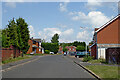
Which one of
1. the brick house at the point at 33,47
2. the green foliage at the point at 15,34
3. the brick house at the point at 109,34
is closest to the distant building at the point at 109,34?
the brick house at the point at 109,34

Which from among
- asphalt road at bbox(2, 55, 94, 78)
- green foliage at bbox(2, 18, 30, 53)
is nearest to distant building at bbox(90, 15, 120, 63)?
green foliage at bbox(2, 18, 30, 53)

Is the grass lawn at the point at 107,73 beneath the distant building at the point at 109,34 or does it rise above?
beneath

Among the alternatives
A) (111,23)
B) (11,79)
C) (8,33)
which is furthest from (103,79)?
(111,23)

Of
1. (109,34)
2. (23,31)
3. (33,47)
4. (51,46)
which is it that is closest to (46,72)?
(109,34)

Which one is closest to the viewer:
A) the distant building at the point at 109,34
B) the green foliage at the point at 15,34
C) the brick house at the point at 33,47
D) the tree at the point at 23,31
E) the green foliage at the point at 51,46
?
the green foliage at the point at 15,34

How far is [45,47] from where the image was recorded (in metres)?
97.8

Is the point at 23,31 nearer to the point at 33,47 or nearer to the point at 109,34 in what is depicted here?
the point at 109,34

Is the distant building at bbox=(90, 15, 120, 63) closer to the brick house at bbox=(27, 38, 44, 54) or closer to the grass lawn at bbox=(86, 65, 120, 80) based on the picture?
the grass lawn at bbox=(86, 65, 120, 80)

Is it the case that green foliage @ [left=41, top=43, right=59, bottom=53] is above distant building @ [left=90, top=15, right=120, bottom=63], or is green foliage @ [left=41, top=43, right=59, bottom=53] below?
below

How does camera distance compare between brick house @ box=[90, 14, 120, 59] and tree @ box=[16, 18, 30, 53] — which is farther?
tree @ box=[16, 18, 30, 53]

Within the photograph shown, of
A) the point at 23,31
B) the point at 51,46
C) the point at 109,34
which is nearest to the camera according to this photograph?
the point at 109,34

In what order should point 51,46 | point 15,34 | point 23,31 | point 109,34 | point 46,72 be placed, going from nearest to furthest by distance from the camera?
1. point 46,72
2. point 15,34
3. point 109,34
4. point 23,31
5. point 51,46

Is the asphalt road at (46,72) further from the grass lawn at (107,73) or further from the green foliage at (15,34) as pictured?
the green foliage at (15,34)

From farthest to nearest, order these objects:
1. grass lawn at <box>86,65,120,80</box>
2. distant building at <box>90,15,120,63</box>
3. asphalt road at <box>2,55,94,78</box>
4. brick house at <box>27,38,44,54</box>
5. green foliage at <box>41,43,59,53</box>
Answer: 1. green foliage at <box>41,43,59,53</box>
2. brick house at <box>27,38,44,54</box>
3. distant building at <box>90,15,120,63</box>
4. asphalt road at <box>2,55,94,78</box>
5. grass lawn at <box>86,65,120,80</box>
